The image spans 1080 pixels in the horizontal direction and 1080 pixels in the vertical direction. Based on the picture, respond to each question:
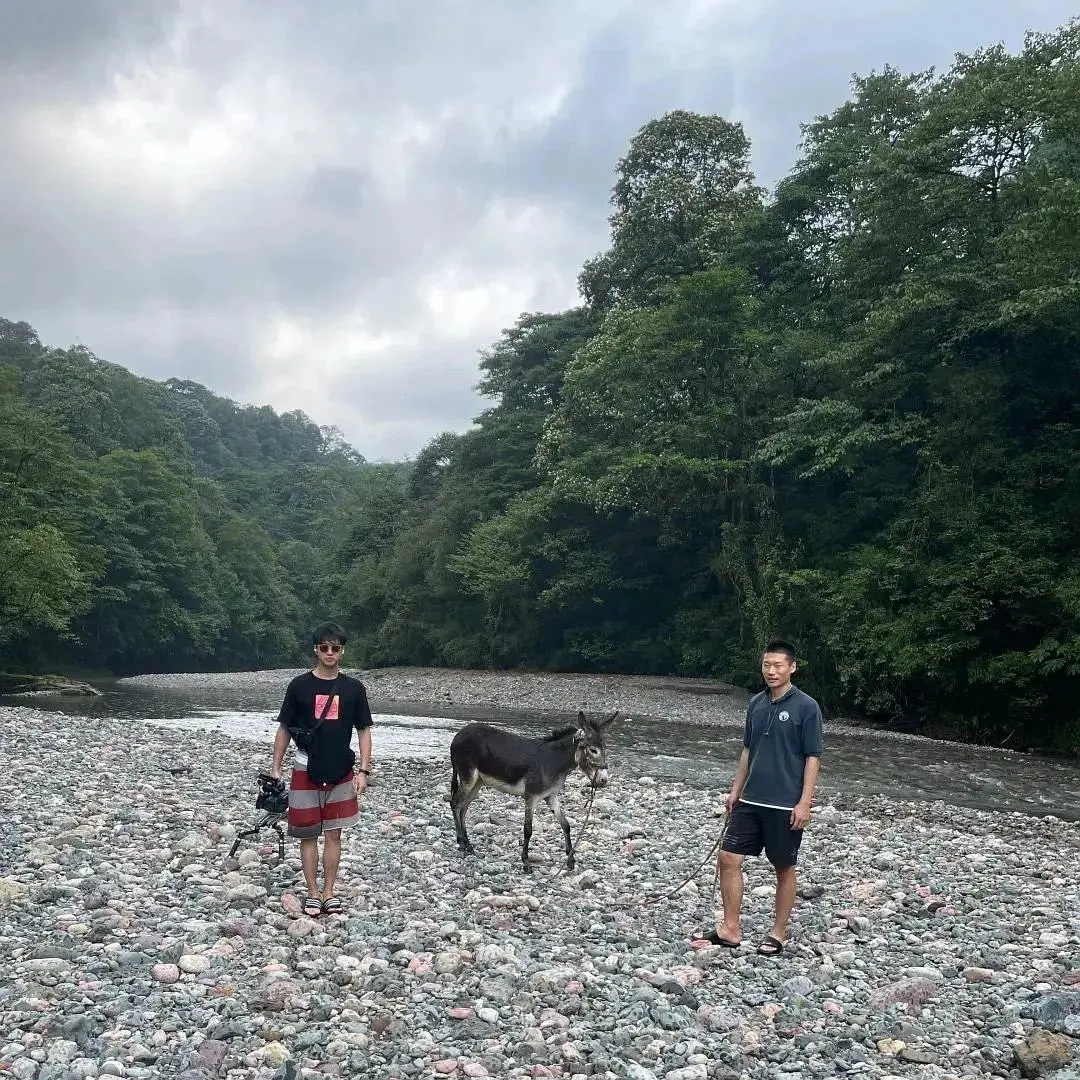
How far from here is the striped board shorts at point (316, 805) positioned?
754 centimetres

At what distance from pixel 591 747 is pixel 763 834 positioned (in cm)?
228

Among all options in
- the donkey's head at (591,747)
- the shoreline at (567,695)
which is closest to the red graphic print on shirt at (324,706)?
the donkey's head at (591,747)

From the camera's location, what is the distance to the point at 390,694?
41938 millimetres

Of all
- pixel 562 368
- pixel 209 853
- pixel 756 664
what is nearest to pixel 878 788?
pixel 209 853

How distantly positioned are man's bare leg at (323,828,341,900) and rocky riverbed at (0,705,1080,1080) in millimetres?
286

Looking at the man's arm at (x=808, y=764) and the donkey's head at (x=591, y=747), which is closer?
the man's arm at (x=808, y=764)

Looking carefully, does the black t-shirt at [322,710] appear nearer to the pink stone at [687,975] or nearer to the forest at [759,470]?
the pink stone at [687,975]

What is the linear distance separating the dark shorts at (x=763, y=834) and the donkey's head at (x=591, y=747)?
1.86m

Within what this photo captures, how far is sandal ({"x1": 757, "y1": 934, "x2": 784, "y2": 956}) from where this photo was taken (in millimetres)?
7114

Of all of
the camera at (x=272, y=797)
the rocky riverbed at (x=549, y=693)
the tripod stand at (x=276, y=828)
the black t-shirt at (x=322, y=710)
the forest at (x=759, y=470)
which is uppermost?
the forest at (x=759, y=470)

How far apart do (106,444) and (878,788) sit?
73.4 m

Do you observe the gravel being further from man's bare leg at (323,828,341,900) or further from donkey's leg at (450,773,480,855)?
man's bare leg at (323,828,341,900)

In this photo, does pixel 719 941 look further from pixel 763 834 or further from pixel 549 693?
pixel 549 693

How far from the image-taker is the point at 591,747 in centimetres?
902
